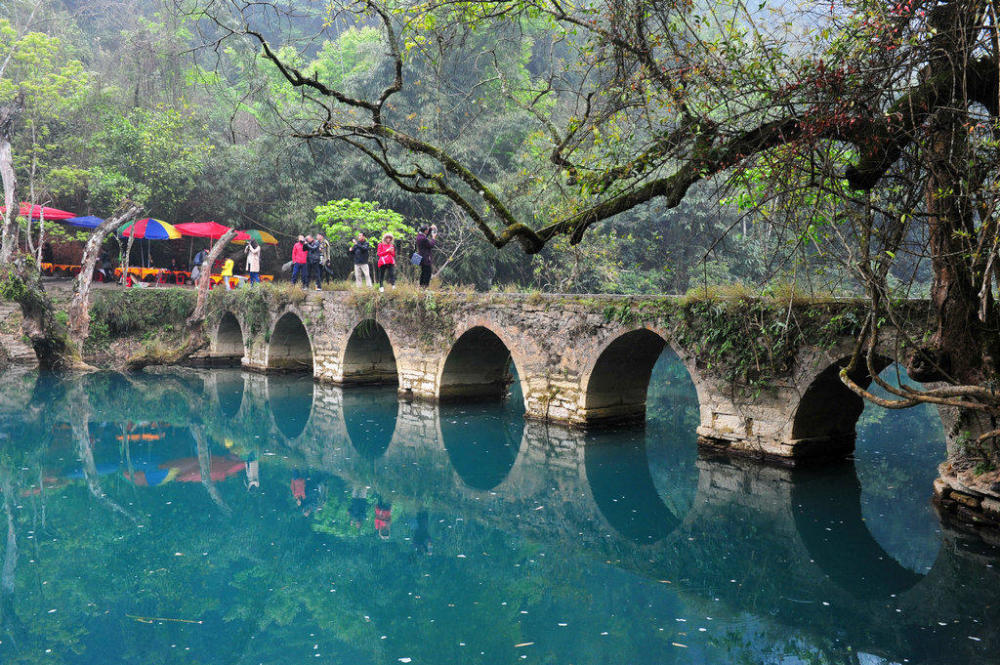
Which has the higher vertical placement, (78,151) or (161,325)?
(78,151)

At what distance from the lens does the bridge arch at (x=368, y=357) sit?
58.7 feet

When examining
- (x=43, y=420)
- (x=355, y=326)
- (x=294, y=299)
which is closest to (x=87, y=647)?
(x=43, y=420)

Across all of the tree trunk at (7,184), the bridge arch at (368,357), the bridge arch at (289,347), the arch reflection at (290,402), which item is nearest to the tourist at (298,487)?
the arch reflection at (290,402)

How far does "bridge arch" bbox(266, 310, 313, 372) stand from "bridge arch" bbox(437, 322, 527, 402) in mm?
5854

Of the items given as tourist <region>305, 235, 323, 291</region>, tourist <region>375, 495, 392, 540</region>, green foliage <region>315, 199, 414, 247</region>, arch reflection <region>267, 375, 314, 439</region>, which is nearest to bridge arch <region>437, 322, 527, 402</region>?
arch reflection <region>267, 375, 314, 439</region>

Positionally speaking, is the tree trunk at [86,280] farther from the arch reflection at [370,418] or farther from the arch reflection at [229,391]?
the arch reflection at [370,418]

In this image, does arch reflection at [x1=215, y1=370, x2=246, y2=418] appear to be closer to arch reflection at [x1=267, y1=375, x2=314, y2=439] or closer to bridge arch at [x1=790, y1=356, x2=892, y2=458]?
arch reflection at [x1=267, y1=375, x2=314, y2=439]

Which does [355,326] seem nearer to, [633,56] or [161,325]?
[161,325]

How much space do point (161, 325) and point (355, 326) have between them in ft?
26.2

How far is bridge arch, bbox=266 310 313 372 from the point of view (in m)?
20.3

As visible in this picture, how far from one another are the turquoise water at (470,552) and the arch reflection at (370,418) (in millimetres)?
96

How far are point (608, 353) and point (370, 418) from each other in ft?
16.5

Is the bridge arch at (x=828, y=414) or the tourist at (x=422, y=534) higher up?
the bridge arch at (x=828, y=414)

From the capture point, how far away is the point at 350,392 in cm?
1781
